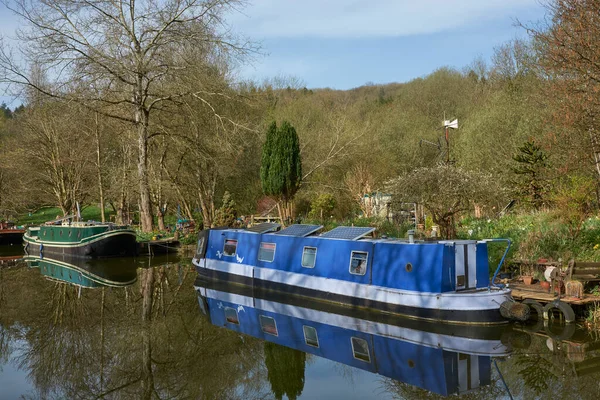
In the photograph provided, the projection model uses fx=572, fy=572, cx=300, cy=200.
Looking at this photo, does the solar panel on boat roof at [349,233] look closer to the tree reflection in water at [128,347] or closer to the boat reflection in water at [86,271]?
the tree reflection in water at [128,347]

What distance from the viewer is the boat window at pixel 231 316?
41.5ft

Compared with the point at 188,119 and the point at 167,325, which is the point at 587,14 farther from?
the point at 188,119

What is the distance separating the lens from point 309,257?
1439cm

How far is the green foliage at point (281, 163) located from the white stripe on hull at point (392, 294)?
25.5 feet

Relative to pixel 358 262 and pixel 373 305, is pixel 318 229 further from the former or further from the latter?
pixel 373 305

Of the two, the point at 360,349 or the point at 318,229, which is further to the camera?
the point at 318,229

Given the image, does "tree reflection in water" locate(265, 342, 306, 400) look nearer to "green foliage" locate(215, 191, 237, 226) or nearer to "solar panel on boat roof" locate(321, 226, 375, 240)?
"solar panel on boat roof" locate(321, 226, 375, 240)

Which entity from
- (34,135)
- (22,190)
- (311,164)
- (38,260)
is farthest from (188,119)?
(22,190)

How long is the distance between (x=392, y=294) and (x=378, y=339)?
5.35 ft

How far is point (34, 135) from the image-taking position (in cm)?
3291

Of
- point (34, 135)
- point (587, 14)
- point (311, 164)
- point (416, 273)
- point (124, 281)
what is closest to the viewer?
point (416, 273)

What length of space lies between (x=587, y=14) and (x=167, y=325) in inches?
454

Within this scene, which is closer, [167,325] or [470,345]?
[470,345]

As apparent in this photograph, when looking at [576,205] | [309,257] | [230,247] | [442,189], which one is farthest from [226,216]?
[576,205]
